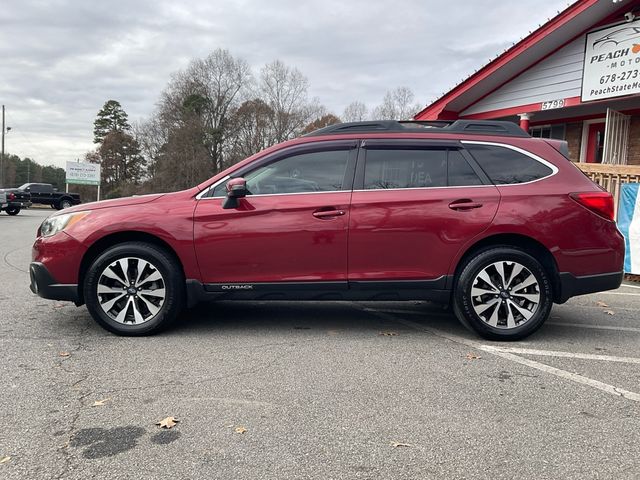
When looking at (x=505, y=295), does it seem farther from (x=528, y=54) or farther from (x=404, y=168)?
(x=528, y=54)

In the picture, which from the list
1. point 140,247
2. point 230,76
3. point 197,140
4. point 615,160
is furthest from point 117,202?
point 230,76

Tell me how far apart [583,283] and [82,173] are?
4797 cm

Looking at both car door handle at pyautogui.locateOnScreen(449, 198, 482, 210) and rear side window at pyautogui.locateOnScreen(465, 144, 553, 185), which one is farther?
rear side window at pyautogui.locateOnScreen(465, 144, 553, 185)

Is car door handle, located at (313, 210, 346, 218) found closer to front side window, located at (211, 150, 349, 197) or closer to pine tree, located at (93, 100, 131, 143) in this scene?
front side window, located at (211, 150, 349, 197)

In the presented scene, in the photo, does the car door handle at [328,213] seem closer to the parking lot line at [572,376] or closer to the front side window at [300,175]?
the front side window at [300,175]

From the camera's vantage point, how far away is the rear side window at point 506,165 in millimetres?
4664

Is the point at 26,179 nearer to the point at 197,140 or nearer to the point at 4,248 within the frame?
the point at 197,140

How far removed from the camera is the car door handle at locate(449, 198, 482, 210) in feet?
14.9

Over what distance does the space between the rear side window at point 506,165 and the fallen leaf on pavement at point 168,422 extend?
10.8 feet

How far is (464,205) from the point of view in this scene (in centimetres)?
455

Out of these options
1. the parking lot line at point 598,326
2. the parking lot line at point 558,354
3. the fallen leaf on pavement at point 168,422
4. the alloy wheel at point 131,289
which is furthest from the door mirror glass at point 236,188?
the parking lot line at point 598,326

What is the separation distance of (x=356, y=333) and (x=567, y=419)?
2102 millimetres

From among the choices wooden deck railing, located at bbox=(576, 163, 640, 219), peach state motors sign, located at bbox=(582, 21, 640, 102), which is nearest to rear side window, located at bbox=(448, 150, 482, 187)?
wooden deck railing, located at bbox=(576, 163, 640, 219)

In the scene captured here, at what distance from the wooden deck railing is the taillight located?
4067mm
